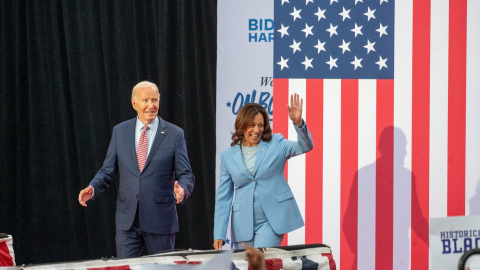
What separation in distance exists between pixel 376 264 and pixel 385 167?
789mm

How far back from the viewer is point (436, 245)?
1.58 metres

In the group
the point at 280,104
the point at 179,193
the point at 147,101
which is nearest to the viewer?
the point at 179,193

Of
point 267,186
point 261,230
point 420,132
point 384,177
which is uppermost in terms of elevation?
point 420,132

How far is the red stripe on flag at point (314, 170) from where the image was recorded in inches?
203

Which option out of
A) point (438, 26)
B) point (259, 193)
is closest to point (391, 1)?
point (438, 26)

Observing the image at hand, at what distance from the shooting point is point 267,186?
3.71 meters

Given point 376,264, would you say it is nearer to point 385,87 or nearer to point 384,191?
point 384,191

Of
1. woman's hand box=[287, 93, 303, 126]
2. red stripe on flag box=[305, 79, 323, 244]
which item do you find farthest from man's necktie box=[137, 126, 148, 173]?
red stripe on flag box=[305, 79, 323, 244]

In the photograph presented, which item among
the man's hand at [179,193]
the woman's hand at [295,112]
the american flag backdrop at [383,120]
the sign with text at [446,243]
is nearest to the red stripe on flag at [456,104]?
the american flag backdrop at [383,120]

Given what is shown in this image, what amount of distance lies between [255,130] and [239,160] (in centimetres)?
20

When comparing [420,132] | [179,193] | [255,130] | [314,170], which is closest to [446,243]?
[179,193]

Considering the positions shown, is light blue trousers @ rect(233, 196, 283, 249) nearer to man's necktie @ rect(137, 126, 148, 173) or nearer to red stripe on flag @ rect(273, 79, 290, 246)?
man's necktie @ rect(137, 126, 148, 173)

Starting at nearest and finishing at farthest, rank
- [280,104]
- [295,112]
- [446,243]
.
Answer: [446,243]
[295,112]
[280,104]

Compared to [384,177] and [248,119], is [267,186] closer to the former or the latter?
[248,119]
